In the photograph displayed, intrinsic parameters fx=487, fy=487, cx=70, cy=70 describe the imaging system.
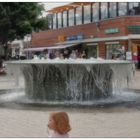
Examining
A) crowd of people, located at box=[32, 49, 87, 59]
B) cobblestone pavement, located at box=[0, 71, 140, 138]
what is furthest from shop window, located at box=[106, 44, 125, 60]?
cobblestone pavement, located at box=[0, 71, 140, 138]

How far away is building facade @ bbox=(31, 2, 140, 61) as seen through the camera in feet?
120

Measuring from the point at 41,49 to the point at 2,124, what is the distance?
45.5 m

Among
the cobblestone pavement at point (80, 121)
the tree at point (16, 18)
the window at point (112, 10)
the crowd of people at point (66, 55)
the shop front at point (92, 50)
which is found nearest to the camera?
the cobblestone pavement at point (80, 121)

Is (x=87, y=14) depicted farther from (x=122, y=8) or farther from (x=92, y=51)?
(x=122, y=8)

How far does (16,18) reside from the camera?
3117 centimetres

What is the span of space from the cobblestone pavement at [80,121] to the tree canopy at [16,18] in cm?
1957

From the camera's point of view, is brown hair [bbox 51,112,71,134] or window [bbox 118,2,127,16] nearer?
brown hair [bbox 51,112,71,134]

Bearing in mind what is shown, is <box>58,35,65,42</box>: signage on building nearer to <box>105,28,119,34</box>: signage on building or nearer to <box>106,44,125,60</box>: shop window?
<box>105,28,119,34</box>: signage on building

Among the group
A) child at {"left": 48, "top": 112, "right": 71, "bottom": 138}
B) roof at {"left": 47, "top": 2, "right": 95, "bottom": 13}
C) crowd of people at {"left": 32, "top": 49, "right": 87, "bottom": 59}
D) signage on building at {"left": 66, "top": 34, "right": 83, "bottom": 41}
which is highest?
roof at {"left": 47, "top": 2, "right": 95, "bottom": 13}

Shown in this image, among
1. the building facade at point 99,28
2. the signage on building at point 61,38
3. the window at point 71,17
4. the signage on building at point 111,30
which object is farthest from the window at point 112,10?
the signage on building at point 61,38

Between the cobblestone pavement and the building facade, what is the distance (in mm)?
23195

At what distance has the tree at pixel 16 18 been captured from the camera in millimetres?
30219

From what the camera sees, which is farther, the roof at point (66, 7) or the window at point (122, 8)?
the roof at point (66, 7)

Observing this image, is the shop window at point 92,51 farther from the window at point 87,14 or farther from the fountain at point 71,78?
the fountain at point 71,78
